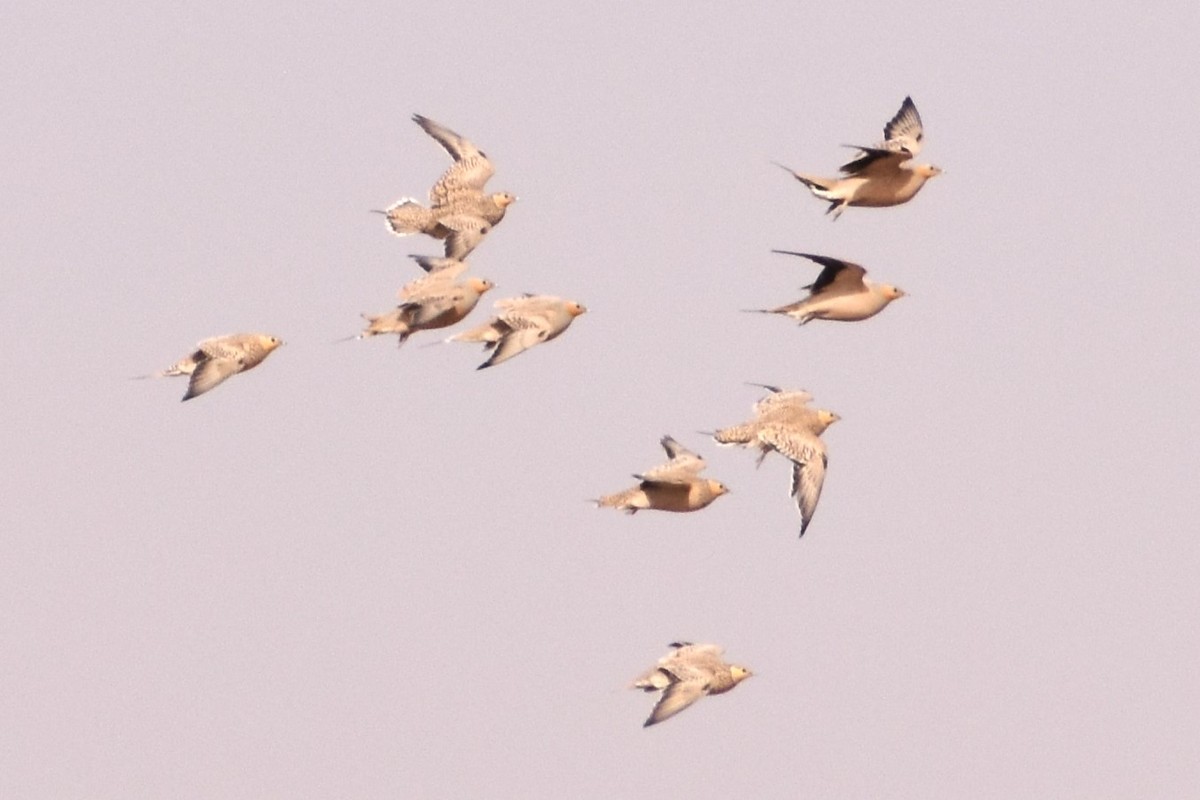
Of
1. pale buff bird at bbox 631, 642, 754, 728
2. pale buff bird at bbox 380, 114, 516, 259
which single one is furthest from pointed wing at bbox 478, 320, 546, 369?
pale buff bird at bbox 631, 642, 754, 728

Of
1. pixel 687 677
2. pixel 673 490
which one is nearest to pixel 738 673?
pixel 687 677

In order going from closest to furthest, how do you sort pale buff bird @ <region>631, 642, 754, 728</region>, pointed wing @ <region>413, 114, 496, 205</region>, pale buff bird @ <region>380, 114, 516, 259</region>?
pale buff bird @ <region>631, 642, 754, 728</region> < pale buff bird @ <region>380, 114, 516, 259</region> < pointed wing @ <region>413, 114, 496, 205</region>

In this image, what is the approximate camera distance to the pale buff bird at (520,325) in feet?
141

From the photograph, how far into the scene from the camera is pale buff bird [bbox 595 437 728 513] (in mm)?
43250

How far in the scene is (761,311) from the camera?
41.6m

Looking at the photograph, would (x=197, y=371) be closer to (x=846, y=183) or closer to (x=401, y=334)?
(x=401, y=334)

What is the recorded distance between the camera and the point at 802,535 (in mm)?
38938

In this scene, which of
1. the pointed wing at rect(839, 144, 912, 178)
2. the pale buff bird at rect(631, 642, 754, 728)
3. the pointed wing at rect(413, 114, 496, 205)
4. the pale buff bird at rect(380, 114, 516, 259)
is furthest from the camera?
the pointed wing at rect(413, 114, 496, 205)

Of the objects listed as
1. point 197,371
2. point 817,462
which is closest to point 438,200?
point 197,371

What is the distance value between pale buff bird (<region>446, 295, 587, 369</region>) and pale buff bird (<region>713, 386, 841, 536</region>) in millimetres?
3568

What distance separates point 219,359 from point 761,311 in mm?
9305

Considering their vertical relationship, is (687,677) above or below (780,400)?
below

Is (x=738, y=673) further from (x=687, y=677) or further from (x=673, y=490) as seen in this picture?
(x=673, y=490)

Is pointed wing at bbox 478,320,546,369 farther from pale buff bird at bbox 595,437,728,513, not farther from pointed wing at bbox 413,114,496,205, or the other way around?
pointed wing at bbox 413,114,496,205
